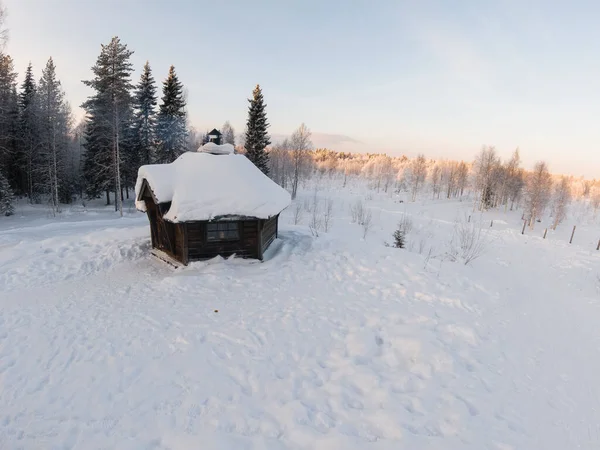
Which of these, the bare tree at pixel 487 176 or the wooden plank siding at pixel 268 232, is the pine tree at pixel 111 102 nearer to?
the wooden plank siding at pixel 268 232

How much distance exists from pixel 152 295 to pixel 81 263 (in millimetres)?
4336

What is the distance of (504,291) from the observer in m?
10.5

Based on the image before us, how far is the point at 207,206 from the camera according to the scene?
1138cm

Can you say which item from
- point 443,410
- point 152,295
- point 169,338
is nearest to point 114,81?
point 152,295

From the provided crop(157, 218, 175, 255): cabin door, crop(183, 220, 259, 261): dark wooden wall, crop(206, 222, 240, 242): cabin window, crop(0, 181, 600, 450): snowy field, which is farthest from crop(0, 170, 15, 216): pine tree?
crop(206, 222, 240, 242): cabin window

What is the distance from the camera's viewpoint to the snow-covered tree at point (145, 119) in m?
28.3

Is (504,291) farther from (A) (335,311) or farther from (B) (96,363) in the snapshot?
(B) (96,363)

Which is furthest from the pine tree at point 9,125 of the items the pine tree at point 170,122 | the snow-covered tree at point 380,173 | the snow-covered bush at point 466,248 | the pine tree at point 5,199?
the snow-covered tree at point 380,173

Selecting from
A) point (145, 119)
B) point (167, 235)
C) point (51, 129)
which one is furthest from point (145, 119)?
point (167, 235)

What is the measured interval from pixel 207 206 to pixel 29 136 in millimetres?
28945

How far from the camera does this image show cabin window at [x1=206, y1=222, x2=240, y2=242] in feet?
39.8

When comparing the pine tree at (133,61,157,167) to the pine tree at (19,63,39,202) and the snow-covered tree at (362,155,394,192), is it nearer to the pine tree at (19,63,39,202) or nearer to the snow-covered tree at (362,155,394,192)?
the pine tree at (19,63,39,202)

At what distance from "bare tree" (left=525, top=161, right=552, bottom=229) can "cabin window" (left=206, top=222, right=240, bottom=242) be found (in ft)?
154

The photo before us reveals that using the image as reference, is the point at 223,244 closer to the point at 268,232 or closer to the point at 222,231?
the point at 222,231
